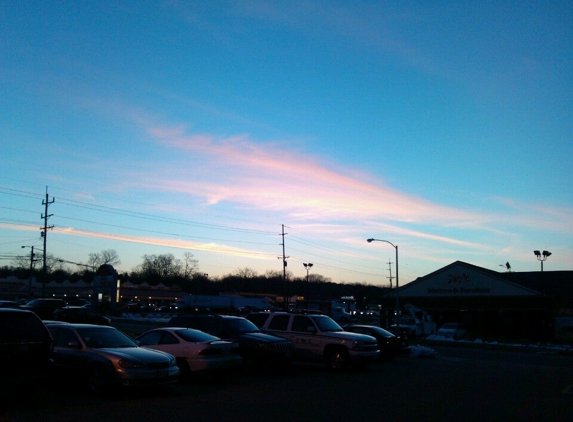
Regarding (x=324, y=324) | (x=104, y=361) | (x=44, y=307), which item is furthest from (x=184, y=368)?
(x=44, y=307)

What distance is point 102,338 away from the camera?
1383cm

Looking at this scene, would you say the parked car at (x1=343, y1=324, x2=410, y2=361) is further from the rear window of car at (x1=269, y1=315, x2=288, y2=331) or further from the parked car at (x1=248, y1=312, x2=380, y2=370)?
the rear window of car at (x1=269, y1=315, x2=288, y2=331)

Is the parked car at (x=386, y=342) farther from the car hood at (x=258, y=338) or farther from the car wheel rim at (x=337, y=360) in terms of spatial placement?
the car hood at (x=258, y=338)

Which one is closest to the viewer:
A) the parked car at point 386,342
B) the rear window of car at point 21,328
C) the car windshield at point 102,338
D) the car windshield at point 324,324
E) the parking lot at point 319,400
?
the parking lot at point 319,400

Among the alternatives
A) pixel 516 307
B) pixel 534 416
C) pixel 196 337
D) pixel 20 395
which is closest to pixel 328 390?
pixel 196 337

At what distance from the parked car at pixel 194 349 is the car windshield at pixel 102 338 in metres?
1.83

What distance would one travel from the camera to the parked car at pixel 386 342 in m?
25.3

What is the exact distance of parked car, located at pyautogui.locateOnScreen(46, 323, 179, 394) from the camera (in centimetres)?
1252

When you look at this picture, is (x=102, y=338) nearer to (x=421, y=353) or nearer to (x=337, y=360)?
(x=337, y=360)

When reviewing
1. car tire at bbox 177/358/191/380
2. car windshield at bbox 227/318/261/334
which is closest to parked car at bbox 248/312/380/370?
car windshield at bbox 227/318/261/334

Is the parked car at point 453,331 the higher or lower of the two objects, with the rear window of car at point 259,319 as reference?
lower

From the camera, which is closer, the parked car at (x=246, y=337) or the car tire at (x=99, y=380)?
the car tire at (x=99, y=380)

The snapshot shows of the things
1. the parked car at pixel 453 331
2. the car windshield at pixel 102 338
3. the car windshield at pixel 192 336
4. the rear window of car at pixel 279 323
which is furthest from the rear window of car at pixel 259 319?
the parked car at pixel 453 331

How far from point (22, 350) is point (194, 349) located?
5119 millimetres
